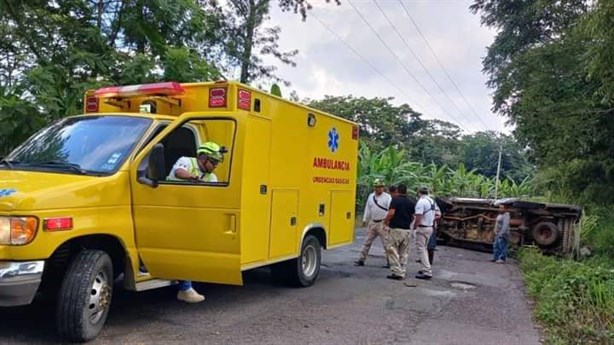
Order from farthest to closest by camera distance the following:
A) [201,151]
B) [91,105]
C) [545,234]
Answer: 1. [545,234]
2. [91,105]
3. [201,151]

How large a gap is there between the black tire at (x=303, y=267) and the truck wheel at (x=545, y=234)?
9.07 m

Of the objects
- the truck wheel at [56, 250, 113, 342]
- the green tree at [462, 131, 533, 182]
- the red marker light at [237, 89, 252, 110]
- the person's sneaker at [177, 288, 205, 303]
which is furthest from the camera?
the green tree at [462, 131, 533, 182]

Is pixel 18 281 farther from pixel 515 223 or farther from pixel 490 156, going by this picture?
pixel 490 156

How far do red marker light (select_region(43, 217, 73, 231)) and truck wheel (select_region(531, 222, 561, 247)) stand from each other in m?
13.6

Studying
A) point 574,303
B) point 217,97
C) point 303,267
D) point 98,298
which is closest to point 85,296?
point 98,298

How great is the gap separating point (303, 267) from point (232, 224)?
2907mm

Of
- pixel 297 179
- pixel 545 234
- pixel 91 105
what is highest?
pixel 91 105

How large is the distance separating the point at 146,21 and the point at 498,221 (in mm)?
10199

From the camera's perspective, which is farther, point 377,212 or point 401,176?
point 401,176

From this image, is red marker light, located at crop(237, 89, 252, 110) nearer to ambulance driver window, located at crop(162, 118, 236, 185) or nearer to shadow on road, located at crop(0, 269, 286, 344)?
ambulance driver window, located at crop(162, 118, 236, 185)

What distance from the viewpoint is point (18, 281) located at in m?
4.64

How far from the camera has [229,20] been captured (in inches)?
939

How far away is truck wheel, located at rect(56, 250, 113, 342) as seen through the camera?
5.00 meters

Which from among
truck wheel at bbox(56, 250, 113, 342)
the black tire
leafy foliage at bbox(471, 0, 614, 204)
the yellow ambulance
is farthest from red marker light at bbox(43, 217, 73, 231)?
leafy foliage at bbox(471, 0, 614, 204)
